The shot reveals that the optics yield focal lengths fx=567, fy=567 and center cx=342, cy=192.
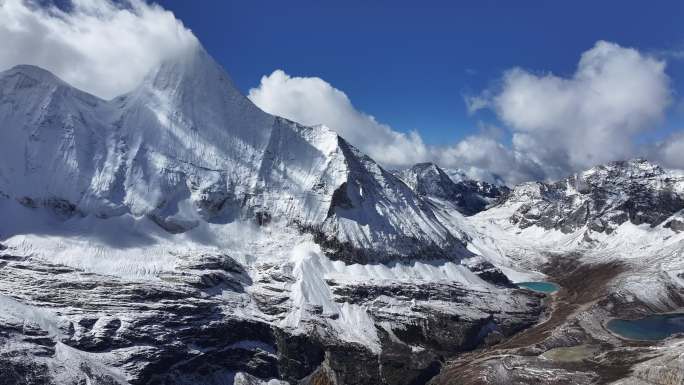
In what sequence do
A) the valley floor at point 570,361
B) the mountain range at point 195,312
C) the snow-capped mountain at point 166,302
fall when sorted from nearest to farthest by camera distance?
the valley floor at point 570,361 < the mountain range at point 195,312 < the snow-capped mountain at point 166,302

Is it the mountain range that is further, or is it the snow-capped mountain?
the snow-capped mountain

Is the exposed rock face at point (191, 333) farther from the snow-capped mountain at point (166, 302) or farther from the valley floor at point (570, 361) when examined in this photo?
the valley floor at point (570, 361)

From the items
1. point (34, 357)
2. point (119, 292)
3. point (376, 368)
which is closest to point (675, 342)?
point (376, 368)

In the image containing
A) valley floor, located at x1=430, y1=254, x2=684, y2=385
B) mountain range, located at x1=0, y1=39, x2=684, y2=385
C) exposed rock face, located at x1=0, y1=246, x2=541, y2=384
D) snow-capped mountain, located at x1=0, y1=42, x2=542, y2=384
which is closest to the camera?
exposed rock face, located at x1=0, y1=246, x2=541, y2=384

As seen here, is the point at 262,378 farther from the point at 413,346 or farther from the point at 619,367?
the point at 619,367

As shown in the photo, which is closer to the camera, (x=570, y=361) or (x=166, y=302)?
(x=570, y=361)

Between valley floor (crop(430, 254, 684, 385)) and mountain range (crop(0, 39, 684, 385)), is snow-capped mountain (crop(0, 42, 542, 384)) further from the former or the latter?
valley floor (crop(430, 254, 684, 385))

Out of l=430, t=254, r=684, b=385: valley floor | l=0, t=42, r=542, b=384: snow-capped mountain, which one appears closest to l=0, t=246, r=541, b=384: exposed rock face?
l=0, t=42, r=542, b=384: snow-capped mountain

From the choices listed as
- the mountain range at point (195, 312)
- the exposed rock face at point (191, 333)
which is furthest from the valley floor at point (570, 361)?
the exposed rock face at point (191, 333)

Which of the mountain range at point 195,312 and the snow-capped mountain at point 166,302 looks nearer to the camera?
the mountain range at point 195,312

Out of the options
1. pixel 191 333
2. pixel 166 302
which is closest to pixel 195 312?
pixel 191 333

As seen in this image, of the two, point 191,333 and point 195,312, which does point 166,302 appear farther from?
point 191,333
